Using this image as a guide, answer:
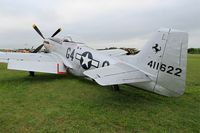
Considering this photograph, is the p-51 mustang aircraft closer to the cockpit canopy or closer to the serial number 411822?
the serial number 411822

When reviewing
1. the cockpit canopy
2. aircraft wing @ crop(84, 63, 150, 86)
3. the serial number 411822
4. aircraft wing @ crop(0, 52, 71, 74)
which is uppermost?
the serial number 411822

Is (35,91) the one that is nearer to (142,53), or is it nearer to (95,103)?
(95,103)

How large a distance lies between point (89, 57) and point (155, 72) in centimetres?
348

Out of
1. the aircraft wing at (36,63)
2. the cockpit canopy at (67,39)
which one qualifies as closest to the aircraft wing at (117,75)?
the aircraft wing at (36,63)

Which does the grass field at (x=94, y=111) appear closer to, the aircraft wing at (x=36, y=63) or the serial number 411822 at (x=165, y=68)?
the serial number 411822 at (x=165, y=68)

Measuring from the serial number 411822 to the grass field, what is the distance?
1.07m

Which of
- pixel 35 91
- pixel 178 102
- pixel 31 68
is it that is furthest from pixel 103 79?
pixel 31 68

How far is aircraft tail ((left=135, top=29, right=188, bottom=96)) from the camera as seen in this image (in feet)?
16.5

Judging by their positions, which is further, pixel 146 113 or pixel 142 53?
pixel 142 53

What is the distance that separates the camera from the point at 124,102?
625 cm

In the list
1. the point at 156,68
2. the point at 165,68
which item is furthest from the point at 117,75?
the point at 165,68

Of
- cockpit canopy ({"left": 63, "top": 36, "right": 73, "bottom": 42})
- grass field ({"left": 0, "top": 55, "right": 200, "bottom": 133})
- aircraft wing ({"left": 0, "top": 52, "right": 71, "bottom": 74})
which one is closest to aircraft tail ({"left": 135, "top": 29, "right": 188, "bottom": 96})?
grass field ({"left": 0, "top": 55, "right": 200, "bottom": 133})

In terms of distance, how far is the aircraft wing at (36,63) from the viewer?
9418 mm

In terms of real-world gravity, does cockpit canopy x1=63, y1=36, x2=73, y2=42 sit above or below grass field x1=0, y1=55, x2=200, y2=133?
above
